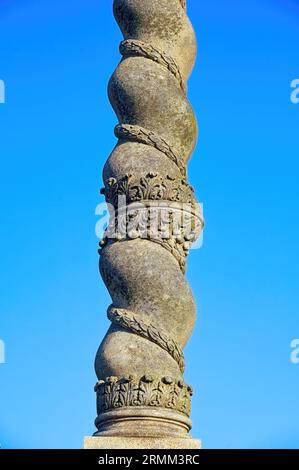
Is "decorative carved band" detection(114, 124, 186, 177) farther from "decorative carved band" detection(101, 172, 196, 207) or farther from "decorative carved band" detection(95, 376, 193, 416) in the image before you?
"decorative carved band" detection(95, 376, 193, 416)

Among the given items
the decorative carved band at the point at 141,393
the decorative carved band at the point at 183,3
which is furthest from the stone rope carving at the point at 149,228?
the decorative carved band at the point at 183,3

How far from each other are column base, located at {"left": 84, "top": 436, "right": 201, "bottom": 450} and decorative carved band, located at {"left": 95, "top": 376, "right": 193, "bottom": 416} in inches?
17.3

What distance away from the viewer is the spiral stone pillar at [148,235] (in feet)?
41.3

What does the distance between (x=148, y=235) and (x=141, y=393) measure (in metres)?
1.84

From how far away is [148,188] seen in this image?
13.5 m

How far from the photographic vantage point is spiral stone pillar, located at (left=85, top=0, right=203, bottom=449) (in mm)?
12586

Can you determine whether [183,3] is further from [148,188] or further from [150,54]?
[148,188]

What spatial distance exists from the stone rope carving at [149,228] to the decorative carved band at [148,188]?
11mm

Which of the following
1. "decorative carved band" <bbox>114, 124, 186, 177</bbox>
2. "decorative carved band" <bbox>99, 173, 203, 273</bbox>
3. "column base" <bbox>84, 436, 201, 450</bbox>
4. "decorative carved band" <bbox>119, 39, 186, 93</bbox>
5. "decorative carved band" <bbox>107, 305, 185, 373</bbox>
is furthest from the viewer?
"decorative carved band" <bbox>119, 39, 186, 93</bbox>

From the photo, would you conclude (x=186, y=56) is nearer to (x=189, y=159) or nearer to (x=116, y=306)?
(x=189, y=159)

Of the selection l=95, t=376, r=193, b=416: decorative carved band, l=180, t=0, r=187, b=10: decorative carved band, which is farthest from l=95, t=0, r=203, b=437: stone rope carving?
l=180, t=0, r=187, b=10: decorative carved band

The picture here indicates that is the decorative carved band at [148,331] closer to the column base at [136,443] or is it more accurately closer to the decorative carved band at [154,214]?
the decorative carved band at [154,214]
